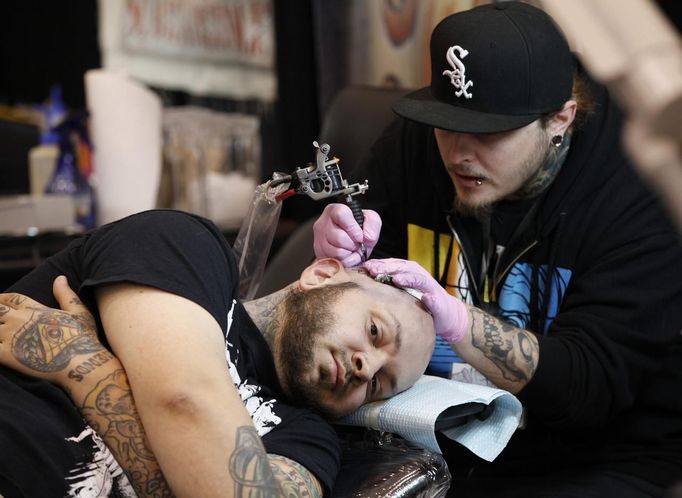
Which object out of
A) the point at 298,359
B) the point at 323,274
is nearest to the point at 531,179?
the point at 323,274

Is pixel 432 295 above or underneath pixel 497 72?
underneath

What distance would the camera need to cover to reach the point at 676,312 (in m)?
1.89

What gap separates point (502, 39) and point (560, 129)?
0.24 m

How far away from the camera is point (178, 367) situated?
1.36 meters

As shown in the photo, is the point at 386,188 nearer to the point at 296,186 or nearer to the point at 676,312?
the point at 296,186

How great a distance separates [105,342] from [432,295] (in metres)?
0.57

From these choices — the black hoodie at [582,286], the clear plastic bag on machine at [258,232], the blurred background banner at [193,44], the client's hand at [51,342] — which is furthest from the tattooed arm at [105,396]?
the blurred background banner at [193,44]

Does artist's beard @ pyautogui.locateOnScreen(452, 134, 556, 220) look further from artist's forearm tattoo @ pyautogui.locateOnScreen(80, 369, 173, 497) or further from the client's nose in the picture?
artist's forearm tattoo @ pyautogui.locateOnScreen(80, 369, 173, 497)

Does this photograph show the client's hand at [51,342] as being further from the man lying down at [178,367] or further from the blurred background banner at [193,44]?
the blurred background banner at [193,44]

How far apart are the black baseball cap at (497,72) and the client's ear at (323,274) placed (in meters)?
0.34

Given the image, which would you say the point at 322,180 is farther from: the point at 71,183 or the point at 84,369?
the point at 71,183

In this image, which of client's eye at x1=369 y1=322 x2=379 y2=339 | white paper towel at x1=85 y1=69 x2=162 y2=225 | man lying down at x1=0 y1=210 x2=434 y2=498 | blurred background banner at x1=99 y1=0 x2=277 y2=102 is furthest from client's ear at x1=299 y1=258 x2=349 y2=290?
blurred background banner at x1=99 y1=0 x2=277 y2=102

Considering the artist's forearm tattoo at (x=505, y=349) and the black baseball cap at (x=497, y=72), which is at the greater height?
the black baseball cap at (x=497, y=72)

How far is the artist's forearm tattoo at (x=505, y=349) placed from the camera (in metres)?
1.79
